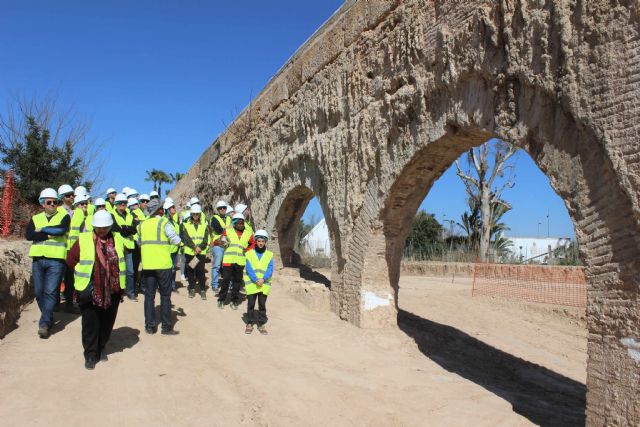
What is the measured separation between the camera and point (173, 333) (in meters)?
5.94

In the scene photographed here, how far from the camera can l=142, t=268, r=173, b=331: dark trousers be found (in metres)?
5.77

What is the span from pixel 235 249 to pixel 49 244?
2422mm

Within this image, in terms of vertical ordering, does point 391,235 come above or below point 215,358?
above

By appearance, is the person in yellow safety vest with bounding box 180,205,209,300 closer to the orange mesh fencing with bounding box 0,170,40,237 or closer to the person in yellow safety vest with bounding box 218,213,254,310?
the person in yellow safety vest with bounding box 218,213,254,310

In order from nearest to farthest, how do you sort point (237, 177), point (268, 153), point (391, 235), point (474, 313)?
point (391, 235)
point (474, 313)
point (268, 153)
point (237, 177)

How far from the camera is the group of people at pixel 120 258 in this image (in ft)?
15.3

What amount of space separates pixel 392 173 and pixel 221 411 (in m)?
3.45

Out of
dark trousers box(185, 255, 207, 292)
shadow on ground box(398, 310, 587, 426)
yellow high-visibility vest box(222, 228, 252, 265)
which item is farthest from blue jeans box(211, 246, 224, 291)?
shadow on ground box(398, 310, 587, 426)

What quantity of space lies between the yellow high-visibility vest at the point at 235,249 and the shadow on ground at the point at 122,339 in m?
1.66

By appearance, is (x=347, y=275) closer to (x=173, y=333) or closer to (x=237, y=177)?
(x=173, y=333)

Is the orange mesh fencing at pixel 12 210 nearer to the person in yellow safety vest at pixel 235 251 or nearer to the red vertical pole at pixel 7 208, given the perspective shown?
the red vertical pole at pixel 7 208

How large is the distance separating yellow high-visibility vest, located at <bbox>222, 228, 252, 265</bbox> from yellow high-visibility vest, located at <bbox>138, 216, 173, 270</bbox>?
1375 millimetres

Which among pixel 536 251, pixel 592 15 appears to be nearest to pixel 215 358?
pixel 592 15

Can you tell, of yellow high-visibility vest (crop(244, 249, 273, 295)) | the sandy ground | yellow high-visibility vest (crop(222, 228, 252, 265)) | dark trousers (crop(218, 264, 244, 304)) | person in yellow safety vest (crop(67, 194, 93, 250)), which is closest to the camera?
the sandy ground
